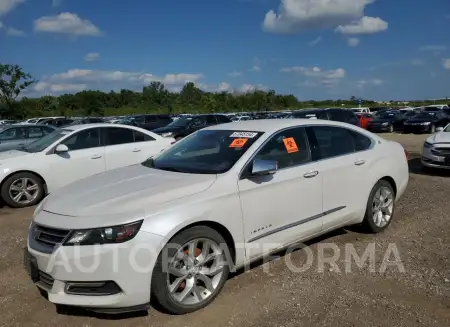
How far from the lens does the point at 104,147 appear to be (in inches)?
330

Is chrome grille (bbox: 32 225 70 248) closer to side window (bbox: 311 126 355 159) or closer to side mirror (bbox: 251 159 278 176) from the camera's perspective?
side mirror (bbox: 251 159 278 176)

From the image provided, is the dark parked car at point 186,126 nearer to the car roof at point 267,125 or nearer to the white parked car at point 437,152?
the white parked car at point 437,152

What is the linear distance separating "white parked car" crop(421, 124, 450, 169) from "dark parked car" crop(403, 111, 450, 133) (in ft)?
56.5

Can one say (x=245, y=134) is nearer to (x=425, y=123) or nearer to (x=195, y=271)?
(x=195, y=271)

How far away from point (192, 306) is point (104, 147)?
5.51m

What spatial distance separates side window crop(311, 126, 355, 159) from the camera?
4.78 m

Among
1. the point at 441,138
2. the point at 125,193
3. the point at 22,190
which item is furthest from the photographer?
the point at 441,138

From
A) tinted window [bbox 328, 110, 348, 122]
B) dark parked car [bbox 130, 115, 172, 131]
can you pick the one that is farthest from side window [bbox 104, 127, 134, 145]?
dark parked car [bbox 130, 115, 172, 131]

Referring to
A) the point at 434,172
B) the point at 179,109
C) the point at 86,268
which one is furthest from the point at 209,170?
the point at 179,109

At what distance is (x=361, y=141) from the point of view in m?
5.34

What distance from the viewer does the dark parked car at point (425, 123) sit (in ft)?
85.7

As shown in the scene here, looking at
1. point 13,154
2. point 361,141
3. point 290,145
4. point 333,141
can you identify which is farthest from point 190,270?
point 13,154

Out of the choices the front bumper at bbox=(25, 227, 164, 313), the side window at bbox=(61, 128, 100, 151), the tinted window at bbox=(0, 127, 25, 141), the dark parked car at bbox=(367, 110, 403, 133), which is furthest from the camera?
the dark parked car at bbox=(367, 110, 403, 133)

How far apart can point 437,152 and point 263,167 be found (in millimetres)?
7495
